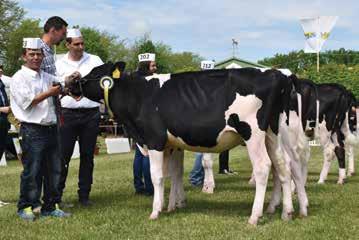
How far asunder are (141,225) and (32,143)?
188 centimetres

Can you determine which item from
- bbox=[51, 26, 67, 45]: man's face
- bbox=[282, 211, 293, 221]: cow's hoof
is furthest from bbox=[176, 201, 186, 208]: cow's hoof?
bbox=[51, 26, 67, 45]: man's face

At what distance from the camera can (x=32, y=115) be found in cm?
753

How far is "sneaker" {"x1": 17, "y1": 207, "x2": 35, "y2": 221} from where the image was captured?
7676 millimetres

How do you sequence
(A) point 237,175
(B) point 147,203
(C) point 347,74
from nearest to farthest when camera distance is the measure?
(B) point 147,203, (A) point 237,175, (C) point 347,74

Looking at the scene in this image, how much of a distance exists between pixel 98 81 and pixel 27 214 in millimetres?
2143

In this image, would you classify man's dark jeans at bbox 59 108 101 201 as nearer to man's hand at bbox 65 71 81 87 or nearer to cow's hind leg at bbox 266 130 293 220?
man's hand at bbox 65 71 81 87

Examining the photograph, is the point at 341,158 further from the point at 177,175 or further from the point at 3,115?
the point at 3,115

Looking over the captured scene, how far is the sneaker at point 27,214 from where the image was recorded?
302 inches

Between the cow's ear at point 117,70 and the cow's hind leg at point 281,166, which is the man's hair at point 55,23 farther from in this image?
the cow's hind leg at point 281,166

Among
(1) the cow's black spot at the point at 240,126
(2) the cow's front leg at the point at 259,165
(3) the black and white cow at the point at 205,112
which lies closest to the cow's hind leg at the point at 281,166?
(3) the black and white cow at the point at 205,112

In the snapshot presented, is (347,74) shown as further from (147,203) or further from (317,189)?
(147,203)

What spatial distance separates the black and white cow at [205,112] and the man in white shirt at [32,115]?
64 cm

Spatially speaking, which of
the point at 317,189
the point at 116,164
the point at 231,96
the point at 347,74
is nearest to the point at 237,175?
the point at 317,189

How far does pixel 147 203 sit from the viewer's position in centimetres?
914
